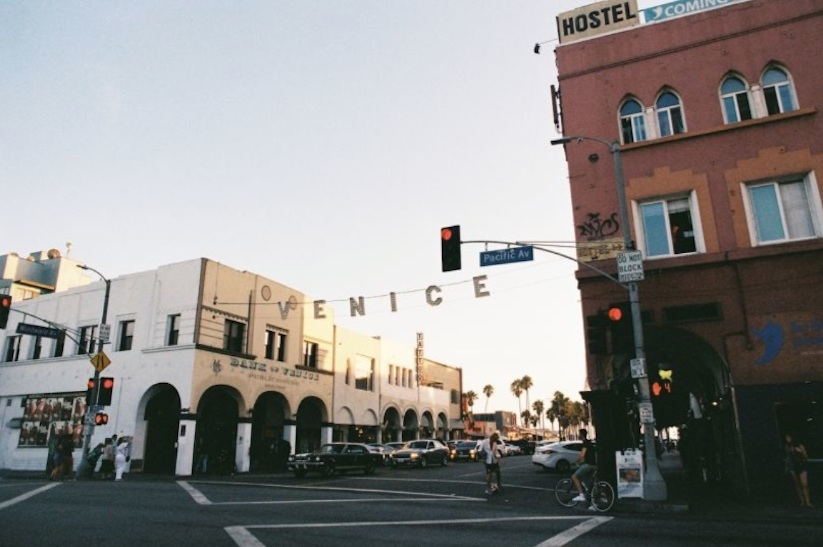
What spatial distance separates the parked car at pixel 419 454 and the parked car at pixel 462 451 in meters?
6.94

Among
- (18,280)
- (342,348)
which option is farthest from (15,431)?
(342,348)

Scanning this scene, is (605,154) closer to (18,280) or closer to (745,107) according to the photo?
(745,107)

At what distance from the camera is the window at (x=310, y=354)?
36.8 meters

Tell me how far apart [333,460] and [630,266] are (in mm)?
16338

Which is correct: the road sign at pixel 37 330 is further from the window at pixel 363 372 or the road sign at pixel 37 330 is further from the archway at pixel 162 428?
the window at pixel 363 372

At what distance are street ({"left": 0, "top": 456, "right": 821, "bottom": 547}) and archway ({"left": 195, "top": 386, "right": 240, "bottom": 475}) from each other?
1272 cm

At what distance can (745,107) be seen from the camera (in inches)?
699

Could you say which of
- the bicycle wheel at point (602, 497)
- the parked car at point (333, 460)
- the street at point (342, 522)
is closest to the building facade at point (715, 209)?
the bicycle wheel at point (602, 497)

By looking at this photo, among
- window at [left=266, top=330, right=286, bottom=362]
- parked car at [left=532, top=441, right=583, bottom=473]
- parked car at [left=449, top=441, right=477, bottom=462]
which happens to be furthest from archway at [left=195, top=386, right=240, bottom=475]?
parked car at [left=449, top=441, right=477, bottom=462]

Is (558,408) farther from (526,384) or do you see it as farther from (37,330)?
(37,330)

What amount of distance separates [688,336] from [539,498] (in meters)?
6.52

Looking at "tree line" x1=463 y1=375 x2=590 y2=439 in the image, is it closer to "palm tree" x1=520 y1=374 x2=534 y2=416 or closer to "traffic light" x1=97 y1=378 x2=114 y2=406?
"palm tree" x1=520 y1=374 x2=534 y2=416

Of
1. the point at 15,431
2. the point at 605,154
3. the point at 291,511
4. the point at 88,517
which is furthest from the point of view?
the point at 15,431

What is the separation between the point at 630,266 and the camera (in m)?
14.8
